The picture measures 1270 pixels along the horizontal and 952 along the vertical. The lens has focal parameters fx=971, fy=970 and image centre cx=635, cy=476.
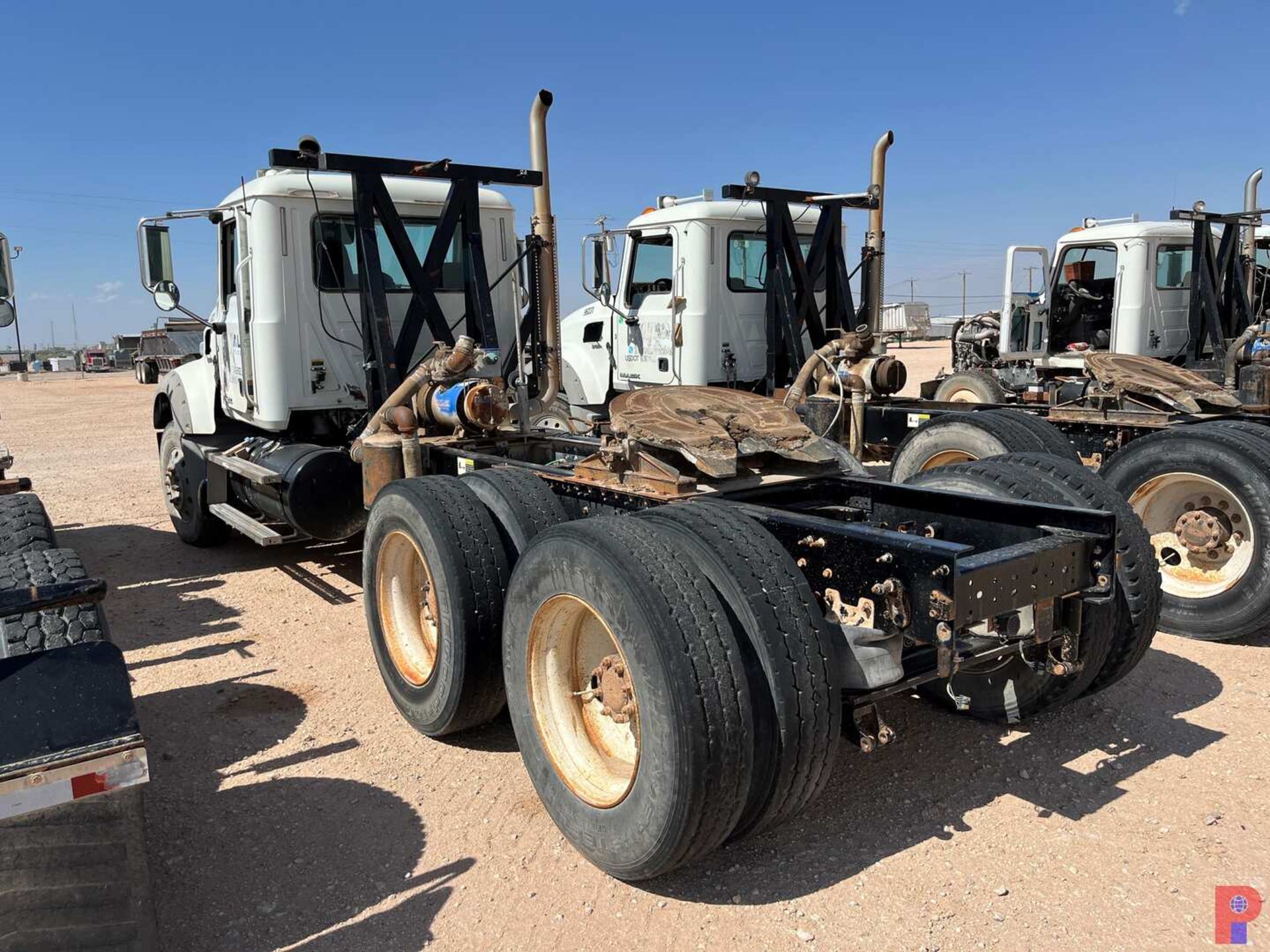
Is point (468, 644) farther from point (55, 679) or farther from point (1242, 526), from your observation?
point (1242, 526)

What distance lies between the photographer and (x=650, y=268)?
941 centimetres

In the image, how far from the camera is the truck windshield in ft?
22.5

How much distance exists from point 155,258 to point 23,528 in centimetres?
289

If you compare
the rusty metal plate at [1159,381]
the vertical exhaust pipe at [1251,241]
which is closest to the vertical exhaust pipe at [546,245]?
the rusty metal plate at [1159,381]

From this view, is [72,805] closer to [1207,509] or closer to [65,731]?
[65,731]

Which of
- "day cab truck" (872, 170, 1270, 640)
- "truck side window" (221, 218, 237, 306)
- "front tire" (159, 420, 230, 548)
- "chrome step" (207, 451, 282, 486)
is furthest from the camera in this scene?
"front tire" (159, 420, 230, 548)

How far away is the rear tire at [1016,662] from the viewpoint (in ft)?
12.0

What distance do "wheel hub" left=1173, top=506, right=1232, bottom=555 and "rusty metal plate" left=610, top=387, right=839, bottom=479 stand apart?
280 centimetres

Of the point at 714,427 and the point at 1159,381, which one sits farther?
the point at 1159,381

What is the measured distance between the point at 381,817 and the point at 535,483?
149 centimetres

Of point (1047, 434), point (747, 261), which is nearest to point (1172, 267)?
point (747, 261)

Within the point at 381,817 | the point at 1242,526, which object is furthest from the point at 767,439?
the point at 1242,526

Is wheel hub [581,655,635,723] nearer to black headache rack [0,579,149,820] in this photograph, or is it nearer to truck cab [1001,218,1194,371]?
black headache rack [0,579,149,820]

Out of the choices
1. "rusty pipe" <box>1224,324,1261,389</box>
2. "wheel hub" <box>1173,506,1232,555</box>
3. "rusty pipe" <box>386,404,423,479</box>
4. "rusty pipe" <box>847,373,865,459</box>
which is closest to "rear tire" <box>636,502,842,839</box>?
"rusty pipe" <box>386,404,423,479</box>
